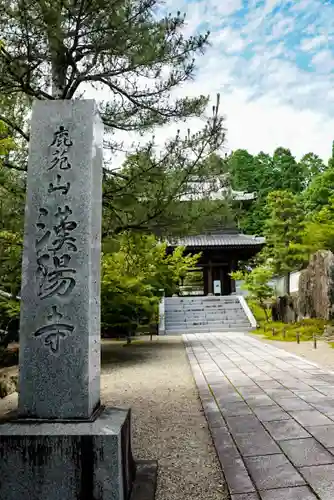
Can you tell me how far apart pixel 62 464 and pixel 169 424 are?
2133mm

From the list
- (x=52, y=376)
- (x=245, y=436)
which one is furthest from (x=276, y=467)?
(x=52, y=376)

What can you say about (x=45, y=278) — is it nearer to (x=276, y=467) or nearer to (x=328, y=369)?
(x=276, y=467)

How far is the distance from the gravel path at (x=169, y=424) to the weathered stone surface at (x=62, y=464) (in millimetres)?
549

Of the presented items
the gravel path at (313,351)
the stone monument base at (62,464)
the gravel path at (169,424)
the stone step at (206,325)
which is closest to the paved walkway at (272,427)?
the gravel path at (169,424)

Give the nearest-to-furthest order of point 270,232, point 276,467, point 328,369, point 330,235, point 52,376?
point 52,376 < point 276,467 < point 328,369 < point 330,235 < point 270,232

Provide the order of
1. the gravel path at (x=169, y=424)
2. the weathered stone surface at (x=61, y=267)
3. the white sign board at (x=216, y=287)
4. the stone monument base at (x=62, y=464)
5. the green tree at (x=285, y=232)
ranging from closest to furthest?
the stone monument base at (x=62, y=464)
the weathered stone surface at (x=61, y=267)
the gravel path at (x=169, y=424)
the green tree at (x=285, y=232)
the white sign board at (x=216, y=287)

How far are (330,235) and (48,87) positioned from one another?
42.7 feet

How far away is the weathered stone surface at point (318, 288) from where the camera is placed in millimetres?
13227

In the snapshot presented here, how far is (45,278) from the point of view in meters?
2.72

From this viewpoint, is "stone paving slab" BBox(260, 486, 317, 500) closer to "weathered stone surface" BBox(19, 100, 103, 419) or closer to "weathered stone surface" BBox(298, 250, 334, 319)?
"weathered stone surface" BBox(19, 100, 103, 419)

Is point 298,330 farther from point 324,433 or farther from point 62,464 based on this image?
point 62,464

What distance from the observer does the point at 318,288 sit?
13883 millimetres

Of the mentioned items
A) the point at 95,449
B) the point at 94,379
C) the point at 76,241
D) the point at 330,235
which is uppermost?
the point at 330,235

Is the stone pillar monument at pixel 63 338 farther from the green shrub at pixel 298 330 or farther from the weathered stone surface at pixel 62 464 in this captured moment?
the green shrub at pixel 298 330
